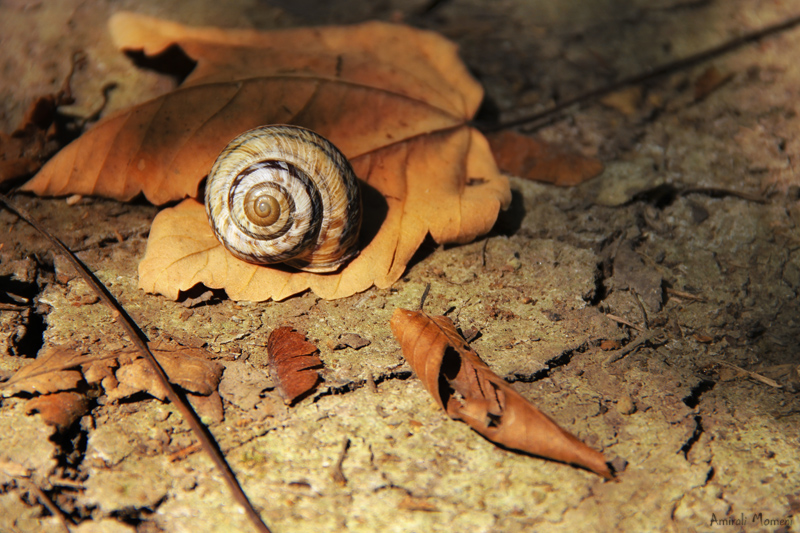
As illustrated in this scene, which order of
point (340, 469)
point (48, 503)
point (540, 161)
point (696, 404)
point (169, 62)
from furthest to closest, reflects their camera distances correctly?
point (169, 62) < point (540, 161) < point (696, 404) < point (340, 469) < point (48, 503)

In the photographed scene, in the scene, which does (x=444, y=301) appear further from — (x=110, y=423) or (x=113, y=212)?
(x=113, y=212)

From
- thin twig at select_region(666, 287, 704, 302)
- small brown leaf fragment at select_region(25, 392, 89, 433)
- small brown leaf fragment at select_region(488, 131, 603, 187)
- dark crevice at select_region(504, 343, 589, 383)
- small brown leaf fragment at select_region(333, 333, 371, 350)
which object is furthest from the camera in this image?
small brown leaf fragment at select_region(488, 131, 603, 187)

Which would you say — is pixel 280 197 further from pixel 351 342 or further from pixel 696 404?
pixel 696 404

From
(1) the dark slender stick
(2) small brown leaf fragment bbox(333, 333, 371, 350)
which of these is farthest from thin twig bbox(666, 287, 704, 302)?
(2) small brown leaf fragment bbox(333, 333, 371, 350)

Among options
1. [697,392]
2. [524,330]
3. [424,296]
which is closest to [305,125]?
[424,296]

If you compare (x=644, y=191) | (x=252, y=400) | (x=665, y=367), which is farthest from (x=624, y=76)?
(x=252, y=400)

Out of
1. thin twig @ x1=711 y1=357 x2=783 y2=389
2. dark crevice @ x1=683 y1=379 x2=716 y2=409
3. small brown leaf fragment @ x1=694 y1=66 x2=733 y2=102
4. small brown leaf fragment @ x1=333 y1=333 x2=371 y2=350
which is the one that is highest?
small brown leaf fragment @ x1=694 y1=66 x2=733 y2=102

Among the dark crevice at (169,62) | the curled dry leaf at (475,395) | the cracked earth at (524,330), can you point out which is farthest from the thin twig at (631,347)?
the dark crevice at (169,62)

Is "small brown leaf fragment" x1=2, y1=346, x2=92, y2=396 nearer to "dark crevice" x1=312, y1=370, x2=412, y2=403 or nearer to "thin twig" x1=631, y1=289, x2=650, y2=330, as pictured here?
"dark crevice" x1=312, y1=370, x2=412, y2=403
